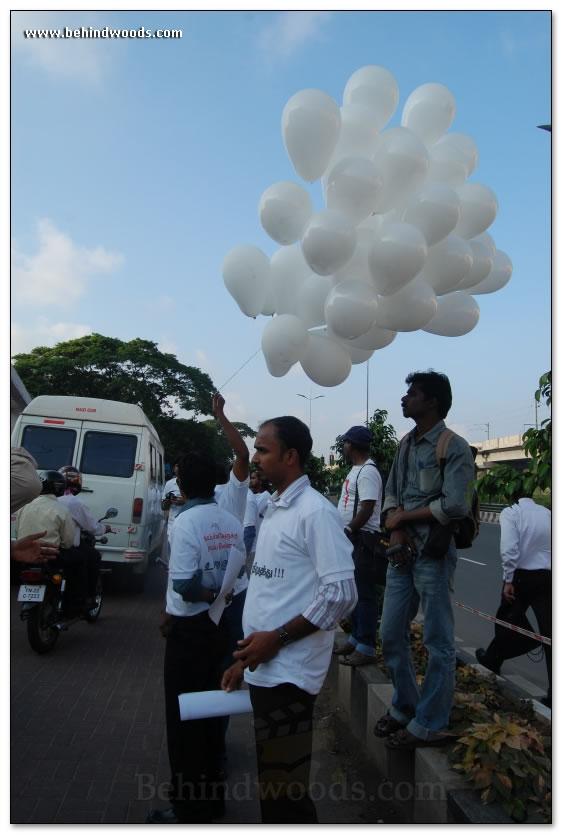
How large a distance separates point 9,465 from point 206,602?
1095mm

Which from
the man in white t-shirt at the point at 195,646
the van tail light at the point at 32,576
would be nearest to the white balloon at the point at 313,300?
the man in white t-shirt at the point at 195,646

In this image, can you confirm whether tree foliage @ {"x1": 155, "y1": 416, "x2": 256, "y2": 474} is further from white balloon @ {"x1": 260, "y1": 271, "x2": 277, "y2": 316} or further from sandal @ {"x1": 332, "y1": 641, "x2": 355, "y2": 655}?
white balloon @ {"x1": 260, "y1": 271, "x2": 277, "y2": 316}

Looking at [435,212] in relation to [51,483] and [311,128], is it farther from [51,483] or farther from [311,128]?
[51,483]

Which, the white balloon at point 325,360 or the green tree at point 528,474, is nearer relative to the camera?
the green tree at point 528,474

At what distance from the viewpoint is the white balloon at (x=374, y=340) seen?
349 cm

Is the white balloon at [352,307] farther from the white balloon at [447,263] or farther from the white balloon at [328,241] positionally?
the white balloon at [447,263]

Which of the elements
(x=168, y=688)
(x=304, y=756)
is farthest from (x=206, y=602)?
(x=304, y=756)

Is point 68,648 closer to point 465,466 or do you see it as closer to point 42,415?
point 42,415

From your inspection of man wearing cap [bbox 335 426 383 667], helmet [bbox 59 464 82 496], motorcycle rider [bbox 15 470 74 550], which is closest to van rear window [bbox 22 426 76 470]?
helmet [bbox 59 464 82 496]

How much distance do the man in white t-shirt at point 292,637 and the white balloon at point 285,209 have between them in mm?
1399

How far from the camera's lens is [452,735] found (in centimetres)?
308

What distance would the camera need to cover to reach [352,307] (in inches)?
118

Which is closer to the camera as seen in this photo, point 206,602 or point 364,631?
point 206,602

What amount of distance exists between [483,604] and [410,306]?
7214 mm
